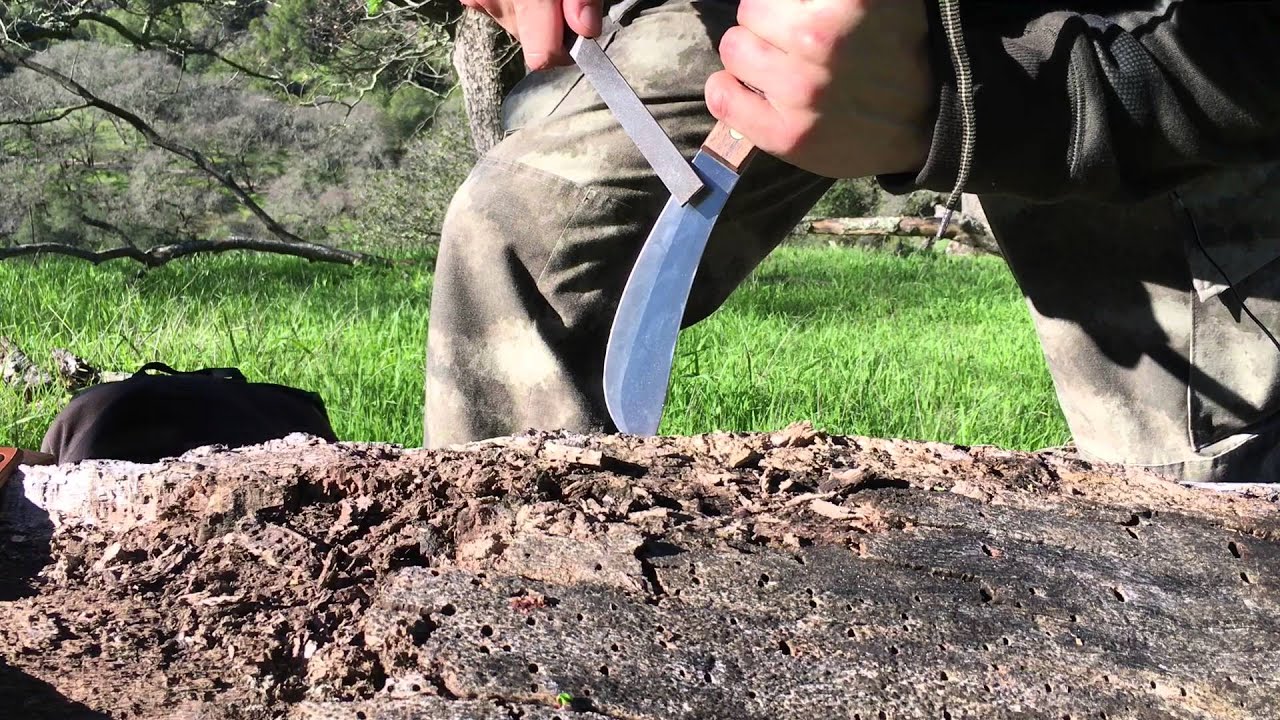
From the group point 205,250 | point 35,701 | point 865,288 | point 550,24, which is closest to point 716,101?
point 550,24

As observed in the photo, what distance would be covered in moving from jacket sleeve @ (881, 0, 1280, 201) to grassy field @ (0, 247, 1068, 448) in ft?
6.54

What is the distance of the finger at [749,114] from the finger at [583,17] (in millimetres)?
304

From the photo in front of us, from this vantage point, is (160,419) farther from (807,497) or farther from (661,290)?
(807,497)

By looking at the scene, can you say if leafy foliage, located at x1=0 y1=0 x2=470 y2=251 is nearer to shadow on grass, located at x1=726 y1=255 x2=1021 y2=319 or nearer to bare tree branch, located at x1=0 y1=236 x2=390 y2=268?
bare tree branch, located at x1=0 y1=236 x2=390 y2=268

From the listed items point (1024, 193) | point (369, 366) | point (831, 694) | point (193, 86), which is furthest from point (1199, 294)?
point (193, 86)

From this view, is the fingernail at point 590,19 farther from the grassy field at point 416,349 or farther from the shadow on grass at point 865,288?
the shadow on grass at point 865,288

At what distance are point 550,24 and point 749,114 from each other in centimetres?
48

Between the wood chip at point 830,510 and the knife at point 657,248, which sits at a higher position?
the knife at point 657,248

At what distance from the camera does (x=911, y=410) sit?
379cm

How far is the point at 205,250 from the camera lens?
7.38 meters

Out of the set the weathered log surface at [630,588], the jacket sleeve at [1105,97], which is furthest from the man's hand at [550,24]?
the weathered log surface at [630,588]

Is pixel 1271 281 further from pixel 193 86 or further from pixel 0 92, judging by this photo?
pixel 193 86

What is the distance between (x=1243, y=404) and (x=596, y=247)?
138cm

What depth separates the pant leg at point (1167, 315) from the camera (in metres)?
2.01
